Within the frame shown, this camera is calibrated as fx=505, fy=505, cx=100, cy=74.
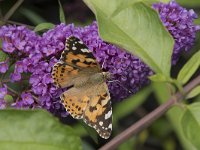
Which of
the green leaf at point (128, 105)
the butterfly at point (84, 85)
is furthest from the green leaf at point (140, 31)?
the green leaf at point (128, 105)

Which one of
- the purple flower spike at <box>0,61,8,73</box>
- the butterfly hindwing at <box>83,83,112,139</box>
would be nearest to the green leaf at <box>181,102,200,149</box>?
the butterfly hindwing at <box>83,83,112,139</box>

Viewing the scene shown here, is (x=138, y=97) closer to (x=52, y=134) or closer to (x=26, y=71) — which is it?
(x=26, y=71)

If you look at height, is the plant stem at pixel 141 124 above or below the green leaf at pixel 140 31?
below

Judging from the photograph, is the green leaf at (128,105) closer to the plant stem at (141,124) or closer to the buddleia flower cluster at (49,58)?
the buddleia flower cluster at (49,58)

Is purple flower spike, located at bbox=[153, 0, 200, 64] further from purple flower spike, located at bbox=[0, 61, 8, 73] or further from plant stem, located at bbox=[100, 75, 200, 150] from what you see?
purple flower spike, located at bbox=[0, 61, 8, 73]

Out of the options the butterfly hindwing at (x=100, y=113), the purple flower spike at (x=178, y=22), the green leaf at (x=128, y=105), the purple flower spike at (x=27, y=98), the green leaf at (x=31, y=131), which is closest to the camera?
the green leaf at (x=31, y=131)

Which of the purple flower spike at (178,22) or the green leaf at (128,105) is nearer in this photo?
the purple flower spike at (178,22)

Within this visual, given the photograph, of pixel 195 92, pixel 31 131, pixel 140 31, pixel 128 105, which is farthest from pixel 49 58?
pixel 128 105
